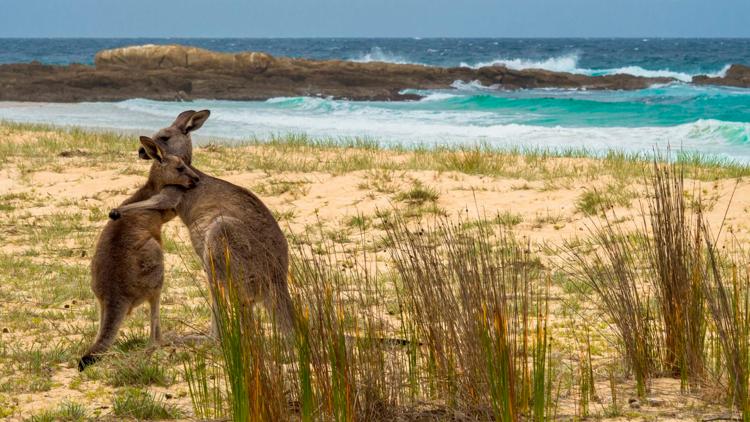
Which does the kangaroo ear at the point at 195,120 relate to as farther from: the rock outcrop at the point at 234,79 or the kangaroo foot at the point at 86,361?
the rock outcrop at the point at 234,79

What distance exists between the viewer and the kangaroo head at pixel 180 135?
6.30 metres

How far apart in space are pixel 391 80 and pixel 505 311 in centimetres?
3882

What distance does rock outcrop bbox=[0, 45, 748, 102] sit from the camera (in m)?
36.8

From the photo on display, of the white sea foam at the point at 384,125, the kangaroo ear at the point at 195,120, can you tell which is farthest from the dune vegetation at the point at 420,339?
the white sea foam at the point at 384,125

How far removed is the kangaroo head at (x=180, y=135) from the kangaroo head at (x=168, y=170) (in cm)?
26

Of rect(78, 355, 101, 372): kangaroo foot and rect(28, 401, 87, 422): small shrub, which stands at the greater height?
rect(78, 355, 101, 372): kangaroo foot

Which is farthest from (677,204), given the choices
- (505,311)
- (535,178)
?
(535,178)

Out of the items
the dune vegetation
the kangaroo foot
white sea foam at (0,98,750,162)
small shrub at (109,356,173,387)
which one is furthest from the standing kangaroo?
white sea foam at (0,98,750,162)

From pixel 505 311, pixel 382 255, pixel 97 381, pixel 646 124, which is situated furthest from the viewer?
pixel 646 124

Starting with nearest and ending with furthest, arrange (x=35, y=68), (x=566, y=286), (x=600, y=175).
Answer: (x=566, y=286) → (x=600, y=175) → (x=35, y=68)

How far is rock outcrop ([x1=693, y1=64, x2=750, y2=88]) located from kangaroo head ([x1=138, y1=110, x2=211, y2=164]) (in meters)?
39.3

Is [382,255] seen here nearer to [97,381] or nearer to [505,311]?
[97,381]

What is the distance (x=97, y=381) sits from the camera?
16.2 ft

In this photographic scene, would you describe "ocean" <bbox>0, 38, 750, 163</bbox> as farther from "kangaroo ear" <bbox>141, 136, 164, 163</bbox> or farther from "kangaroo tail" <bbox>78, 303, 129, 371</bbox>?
"kangaroo tail" <bbox>78, 303, 129, 371</bbox>
